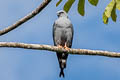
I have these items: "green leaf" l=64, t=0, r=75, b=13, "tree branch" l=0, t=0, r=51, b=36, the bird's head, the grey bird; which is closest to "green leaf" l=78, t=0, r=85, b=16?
"green leaf" l=64, t=0, r=75, b=13

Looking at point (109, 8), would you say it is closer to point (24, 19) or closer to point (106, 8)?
point (106, 8)

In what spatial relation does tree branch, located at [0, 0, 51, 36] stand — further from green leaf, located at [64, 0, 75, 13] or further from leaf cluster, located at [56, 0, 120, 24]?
green leaf, located at [64, 0, 75, 13]

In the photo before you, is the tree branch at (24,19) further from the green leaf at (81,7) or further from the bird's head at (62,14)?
the bird's head at (62,14)

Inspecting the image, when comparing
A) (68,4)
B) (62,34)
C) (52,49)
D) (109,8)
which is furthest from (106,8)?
(62,34)

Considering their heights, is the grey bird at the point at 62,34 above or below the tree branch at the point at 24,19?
below

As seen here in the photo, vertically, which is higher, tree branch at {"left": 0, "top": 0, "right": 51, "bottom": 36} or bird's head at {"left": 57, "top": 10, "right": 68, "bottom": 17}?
tree branch at {"left": 0, "top": 0, "right": 51, "bottom": 36}

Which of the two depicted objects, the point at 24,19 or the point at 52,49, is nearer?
the point at 24,19

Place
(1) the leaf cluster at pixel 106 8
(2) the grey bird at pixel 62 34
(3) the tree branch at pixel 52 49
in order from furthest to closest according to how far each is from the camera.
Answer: (2) the grey bird at pixel 62 34
(3) the tree branch at pixel 52 49
(1) the leaf cluster at pixel 106 8

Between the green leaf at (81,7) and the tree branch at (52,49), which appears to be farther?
the green leaf at (81,7)

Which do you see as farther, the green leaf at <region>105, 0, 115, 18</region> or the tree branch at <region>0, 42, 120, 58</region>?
the tree branch at <region>0, 42, 120, 58</region>

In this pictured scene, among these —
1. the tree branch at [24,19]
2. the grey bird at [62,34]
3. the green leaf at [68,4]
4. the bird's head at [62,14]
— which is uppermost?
the green leaf at [68,4]

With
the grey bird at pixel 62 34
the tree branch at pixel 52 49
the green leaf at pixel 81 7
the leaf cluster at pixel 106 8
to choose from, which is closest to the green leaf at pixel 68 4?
the leaf cluster at pixel 106 8

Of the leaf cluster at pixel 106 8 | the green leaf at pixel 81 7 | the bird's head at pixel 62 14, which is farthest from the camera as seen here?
the bird's head at pixel 62 14

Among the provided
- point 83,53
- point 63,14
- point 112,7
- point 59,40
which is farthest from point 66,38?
point 112,7
